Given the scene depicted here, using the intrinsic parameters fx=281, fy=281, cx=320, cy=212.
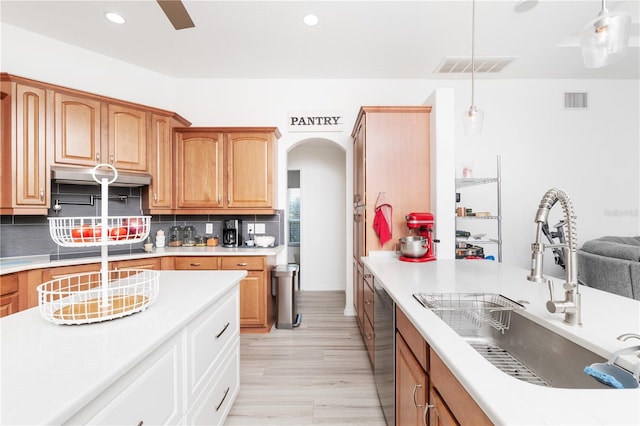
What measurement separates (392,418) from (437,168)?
2.03m

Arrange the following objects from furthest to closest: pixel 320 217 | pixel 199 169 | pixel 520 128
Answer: pixel 320 217 < pixel 520 128 < pixel 199 169

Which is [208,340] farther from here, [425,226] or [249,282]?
[425,226]

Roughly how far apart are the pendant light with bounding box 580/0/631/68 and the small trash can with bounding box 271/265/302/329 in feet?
9.25

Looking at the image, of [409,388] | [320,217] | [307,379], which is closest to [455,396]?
[409,388]

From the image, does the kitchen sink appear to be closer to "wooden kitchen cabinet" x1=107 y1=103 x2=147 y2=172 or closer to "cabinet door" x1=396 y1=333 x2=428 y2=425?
"cabinet door" x1=396 y1=333 x2=428 y2=425

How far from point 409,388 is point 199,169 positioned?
10.1 feet

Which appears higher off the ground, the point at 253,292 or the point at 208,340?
the point at 208,340

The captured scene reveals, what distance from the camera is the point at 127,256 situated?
281cm

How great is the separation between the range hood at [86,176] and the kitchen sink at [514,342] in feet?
9.90

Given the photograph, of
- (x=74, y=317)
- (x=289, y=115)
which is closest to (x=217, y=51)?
(x=289, y=115)

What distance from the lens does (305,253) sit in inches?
191

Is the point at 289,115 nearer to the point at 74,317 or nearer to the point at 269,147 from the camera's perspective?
the point at 269,147

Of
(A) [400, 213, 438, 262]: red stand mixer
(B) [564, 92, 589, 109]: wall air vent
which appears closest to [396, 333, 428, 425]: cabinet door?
(A) [400, 213, 438, 262]: red stand mixer

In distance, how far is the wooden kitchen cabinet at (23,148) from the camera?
2424 mm
